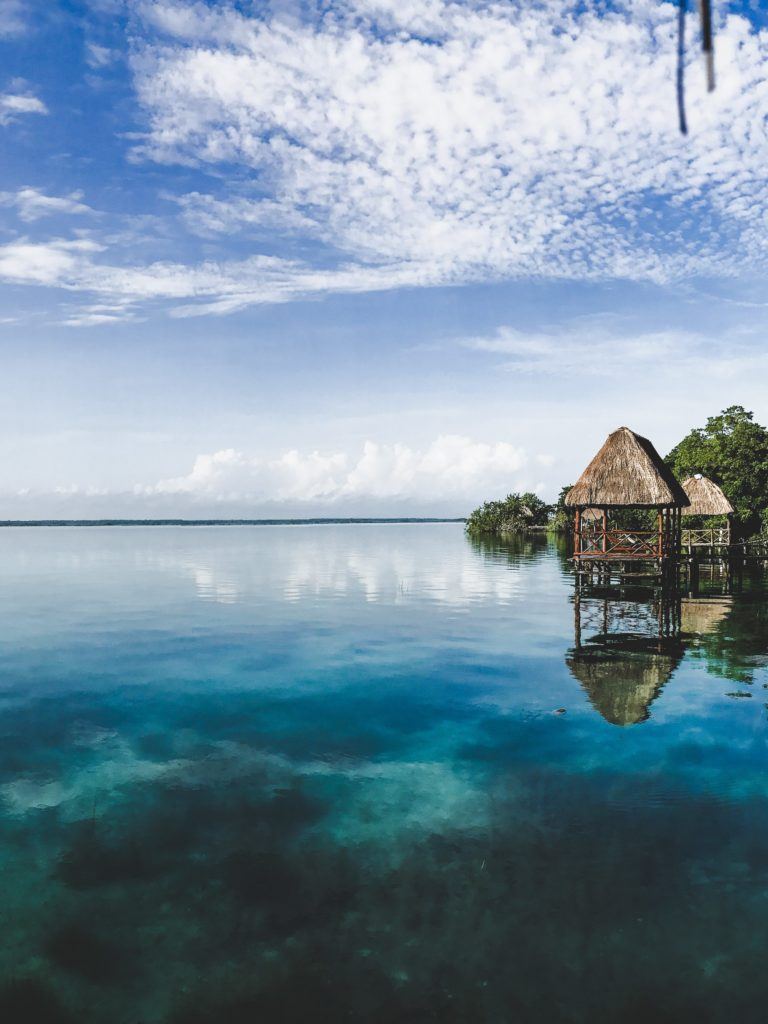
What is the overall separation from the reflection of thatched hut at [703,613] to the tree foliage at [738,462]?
18440mm

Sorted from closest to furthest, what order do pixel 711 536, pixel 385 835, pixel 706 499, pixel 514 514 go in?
1. pixel 385 835
2. pixel 706 499
3. pixel 711 536
4. pixel 514 514

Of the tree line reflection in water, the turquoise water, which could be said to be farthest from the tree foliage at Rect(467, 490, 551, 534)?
the turquoise water

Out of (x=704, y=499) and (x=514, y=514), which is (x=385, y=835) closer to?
(x=704, y=499)

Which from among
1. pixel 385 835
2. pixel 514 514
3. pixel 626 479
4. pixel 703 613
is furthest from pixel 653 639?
pixel 514 514

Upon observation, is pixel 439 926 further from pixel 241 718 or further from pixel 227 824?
pixel 241 718

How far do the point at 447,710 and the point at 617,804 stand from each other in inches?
182

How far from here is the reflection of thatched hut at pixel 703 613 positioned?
20453 mm

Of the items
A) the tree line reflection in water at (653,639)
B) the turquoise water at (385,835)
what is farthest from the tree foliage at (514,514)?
the turquoise water at (385,835)

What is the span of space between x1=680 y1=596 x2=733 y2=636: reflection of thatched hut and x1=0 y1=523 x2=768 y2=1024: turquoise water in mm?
2448

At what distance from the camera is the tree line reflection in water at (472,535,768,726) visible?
1378 cm

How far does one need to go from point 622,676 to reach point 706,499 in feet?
87.0

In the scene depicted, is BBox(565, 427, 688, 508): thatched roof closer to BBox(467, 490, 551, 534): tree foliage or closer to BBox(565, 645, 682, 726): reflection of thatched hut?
BBox(565, 645, 682, 726): reflection of thatched hut

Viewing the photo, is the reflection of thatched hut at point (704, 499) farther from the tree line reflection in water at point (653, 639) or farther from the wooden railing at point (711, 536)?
→ the tree line reflection in water at point (653, 639)

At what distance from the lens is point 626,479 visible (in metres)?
→ 27.3
